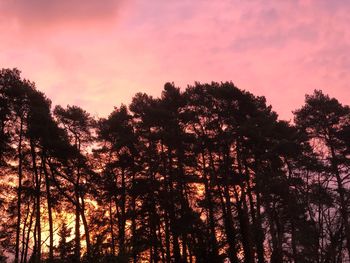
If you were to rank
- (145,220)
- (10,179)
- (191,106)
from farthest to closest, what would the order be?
(191,106) < (145,220) < (10,179)

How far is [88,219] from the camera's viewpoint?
33.3 meters

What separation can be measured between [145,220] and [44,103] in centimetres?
1193

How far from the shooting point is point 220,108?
29.3 meters

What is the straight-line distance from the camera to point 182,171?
29156 mm

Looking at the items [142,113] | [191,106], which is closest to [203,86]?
[191,106]

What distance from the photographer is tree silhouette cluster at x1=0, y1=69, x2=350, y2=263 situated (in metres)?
25.7

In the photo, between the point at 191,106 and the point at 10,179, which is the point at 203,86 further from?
the point at 10,179

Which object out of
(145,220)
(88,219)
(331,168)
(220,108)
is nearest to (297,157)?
(331,168)

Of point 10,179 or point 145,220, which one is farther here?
point 145,220

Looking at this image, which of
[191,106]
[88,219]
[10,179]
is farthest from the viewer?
[88,219]

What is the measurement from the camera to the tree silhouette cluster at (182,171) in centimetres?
2570

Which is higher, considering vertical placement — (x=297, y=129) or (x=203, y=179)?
(x=297, y=129)

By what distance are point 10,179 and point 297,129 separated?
2372cm

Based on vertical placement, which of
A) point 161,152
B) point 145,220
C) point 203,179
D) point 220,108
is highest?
point 220,108
